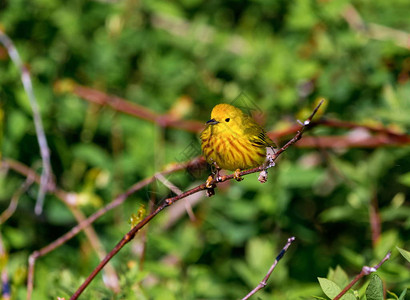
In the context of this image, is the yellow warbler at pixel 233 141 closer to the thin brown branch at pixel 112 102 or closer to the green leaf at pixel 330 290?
the green leaf at pixel 330 290

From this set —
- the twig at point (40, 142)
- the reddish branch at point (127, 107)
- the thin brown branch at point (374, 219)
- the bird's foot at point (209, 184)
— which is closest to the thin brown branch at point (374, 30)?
the thin brown branch at point (374, 219)

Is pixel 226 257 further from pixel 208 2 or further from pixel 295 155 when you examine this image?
pixel 208 2

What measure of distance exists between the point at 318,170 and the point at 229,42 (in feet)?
4.14

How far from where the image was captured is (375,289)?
126 centimetres

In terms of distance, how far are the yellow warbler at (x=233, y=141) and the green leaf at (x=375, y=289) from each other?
382 millimetres

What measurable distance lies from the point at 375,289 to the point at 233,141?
473mm

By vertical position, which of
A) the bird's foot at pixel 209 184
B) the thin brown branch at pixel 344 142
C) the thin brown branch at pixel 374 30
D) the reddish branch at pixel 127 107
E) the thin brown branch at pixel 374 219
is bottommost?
the bird's foot at pixel 209 184

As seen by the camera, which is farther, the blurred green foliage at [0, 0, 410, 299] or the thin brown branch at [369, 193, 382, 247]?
the blurred green foliage at [0, 0, 410, 299]

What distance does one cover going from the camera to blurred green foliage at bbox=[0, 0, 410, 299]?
2.69m

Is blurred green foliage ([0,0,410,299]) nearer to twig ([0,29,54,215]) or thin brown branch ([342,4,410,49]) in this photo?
thin brown branch ([342,4,410,49])

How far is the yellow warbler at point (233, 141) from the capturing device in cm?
119

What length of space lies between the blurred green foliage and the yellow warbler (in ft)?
4.14

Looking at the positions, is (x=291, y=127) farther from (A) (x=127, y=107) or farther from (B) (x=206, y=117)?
(B) (x=206, y=117)

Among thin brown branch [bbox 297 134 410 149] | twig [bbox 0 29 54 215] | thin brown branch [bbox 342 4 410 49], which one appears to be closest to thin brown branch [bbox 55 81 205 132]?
twig [bbox 0 29 54 215]
